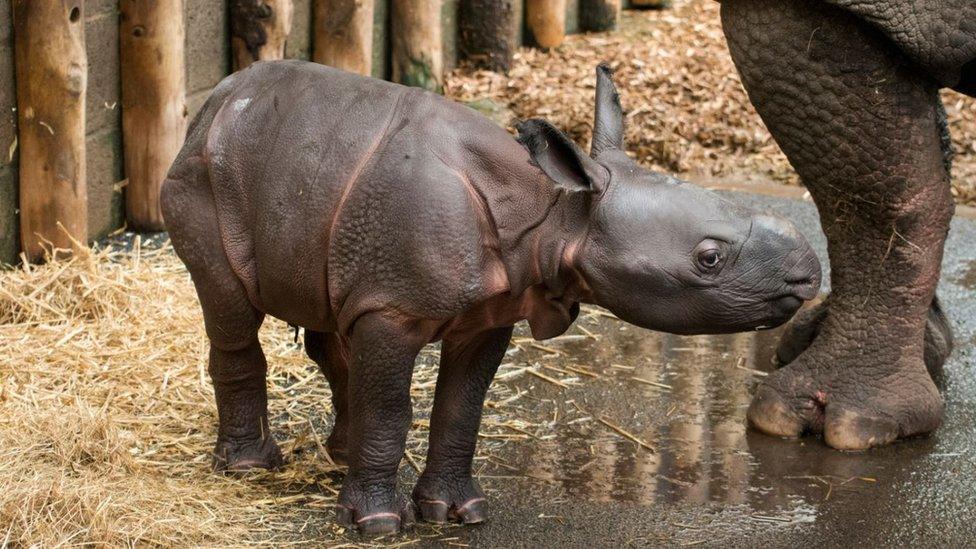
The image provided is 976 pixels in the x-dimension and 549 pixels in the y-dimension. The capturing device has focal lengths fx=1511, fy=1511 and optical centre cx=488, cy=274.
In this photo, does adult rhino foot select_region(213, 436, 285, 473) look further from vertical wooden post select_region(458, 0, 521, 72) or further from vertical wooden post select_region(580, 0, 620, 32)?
vertical wooden post select_region(580, 0, 620, 32)

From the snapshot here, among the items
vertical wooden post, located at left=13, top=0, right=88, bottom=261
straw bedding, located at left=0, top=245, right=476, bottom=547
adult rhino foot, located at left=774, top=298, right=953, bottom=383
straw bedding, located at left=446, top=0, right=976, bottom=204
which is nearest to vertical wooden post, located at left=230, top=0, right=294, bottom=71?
vertical wooden post, located at left=13, top=0, right=88, bottom=261

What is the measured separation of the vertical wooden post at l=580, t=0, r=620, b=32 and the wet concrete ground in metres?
6.12

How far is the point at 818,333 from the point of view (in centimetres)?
593

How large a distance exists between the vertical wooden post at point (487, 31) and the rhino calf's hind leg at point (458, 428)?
6327 mm

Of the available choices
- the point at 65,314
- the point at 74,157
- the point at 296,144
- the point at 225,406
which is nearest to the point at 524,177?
the point at 296,144

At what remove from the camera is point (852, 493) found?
4965mm

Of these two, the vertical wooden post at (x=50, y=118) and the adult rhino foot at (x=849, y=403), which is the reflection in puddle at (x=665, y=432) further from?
the vertical wooden post at (x=50, y=118)

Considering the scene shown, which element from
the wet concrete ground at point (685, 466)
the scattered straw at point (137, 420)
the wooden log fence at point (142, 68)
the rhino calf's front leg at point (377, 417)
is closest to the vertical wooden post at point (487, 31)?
the wooden log fence at point (142, 68)

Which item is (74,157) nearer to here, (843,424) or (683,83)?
(843,424)

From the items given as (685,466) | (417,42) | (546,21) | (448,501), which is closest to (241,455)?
(448,501)

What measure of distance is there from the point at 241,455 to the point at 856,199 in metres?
2.28

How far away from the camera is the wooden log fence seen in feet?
21.3

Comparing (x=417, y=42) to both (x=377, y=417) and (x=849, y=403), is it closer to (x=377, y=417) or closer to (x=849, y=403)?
(x=849, y=403)

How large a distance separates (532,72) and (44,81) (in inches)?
194
